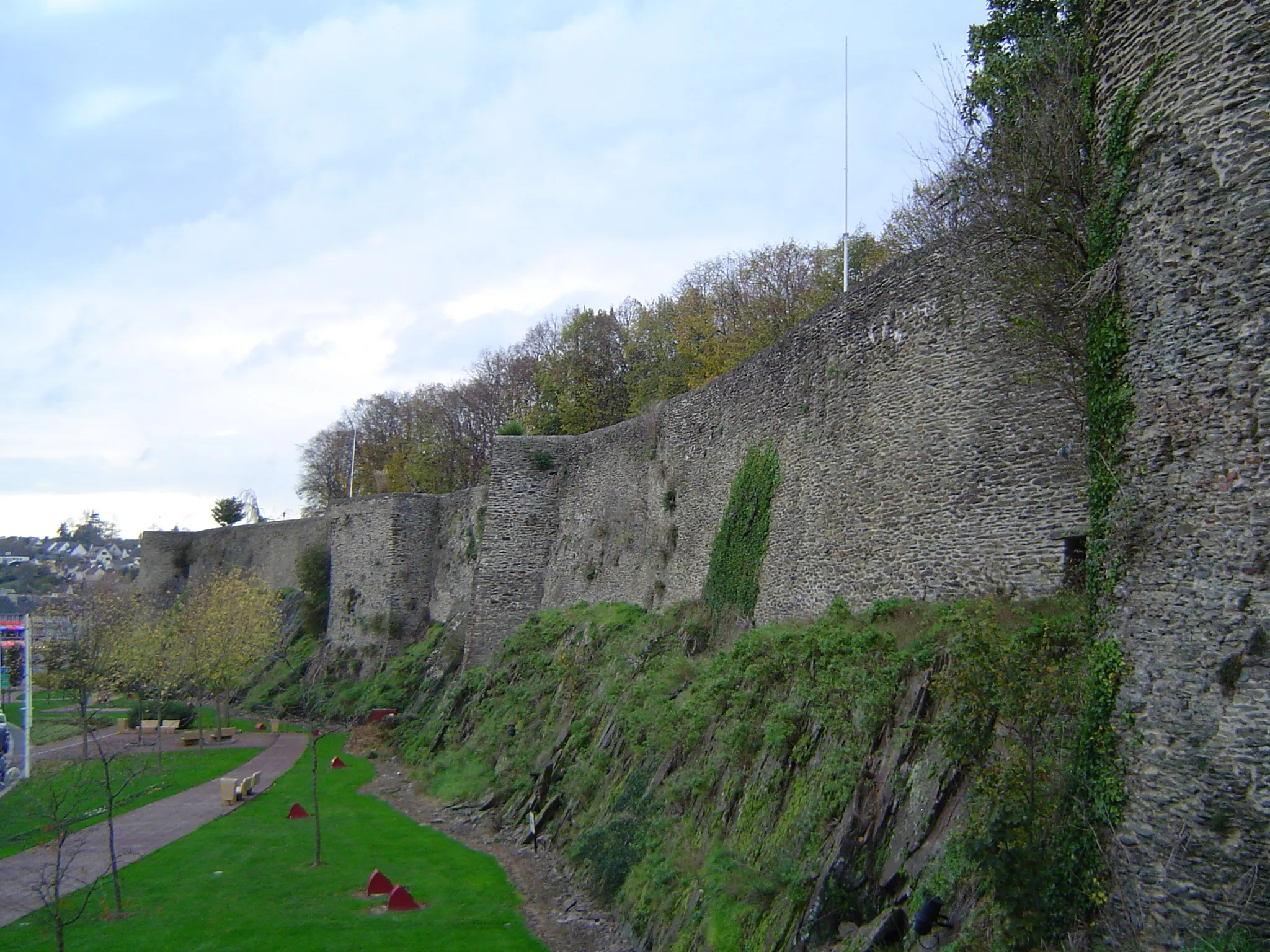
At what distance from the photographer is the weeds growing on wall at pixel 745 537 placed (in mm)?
17188

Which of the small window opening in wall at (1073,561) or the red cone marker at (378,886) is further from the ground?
the small window opening in wall at (1073,561)

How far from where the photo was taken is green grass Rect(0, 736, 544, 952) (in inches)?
539

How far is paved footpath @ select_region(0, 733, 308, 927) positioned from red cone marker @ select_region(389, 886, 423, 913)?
4985 millimetres

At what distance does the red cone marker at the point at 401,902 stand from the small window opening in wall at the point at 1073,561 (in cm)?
1109

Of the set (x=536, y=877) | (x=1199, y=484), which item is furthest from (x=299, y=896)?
(x=1199, y=484)

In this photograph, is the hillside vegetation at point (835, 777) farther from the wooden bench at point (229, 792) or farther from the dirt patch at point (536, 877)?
the wooden bench at point (229, 792)

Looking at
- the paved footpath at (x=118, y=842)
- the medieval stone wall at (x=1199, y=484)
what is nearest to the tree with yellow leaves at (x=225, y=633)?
the paved footpath at (x=118, y=842)

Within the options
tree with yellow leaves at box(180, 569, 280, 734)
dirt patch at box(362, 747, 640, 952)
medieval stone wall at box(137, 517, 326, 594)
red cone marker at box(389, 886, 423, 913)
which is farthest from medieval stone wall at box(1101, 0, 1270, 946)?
medieval stone wall at box(137, 517, 326, 594)

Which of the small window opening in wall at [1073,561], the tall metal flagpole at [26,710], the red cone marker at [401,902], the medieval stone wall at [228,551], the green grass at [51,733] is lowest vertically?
the green grass at [51,733]

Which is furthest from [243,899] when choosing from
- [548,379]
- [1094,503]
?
[548,379]

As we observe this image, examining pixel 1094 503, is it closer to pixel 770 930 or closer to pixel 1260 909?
pixel 1260 909

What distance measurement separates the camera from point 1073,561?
34.0ft

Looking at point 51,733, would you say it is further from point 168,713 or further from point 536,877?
point 536,877

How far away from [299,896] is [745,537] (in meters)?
9.83
